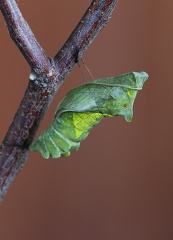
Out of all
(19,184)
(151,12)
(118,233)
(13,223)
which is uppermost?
(151,12)

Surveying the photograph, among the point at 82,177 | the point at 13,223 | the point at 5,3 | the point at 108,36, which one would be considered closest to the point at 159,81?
the point at 108,36

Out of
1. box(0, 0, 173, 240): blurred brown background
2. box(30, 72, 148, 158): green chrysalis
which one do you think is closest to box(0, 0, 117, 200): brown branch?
box(30, 72, 148, 158): green chrysalis

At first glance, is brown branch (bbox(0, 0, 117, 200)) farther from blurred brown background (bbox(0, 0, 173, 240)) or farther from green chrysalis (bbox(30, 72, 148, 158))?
blurred brown background (bbox(0, 0, 173, 240))

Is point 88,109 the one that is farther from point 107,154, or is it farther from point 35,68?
point 107,154

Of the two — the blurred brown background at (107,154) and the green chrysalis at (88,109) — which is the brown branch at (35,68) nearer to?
the green chrysalis at (88,109)

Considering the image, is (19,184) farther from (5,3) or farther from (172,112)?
(5,3)

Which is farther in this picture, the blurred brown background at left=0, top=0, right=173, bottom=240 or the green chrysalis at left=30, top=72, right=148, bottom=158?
the blurred brown background at left=0, top=0, right=173, bottom=240

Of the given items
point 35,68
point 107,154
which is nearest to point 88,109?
point 35,68
